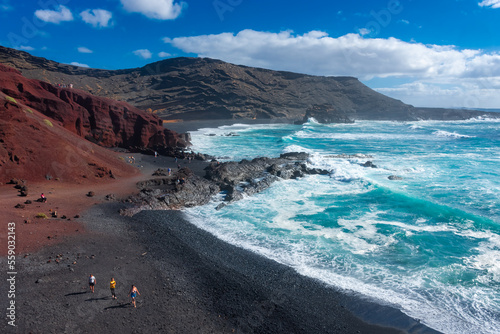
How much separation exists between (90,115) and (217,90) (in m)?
79.2

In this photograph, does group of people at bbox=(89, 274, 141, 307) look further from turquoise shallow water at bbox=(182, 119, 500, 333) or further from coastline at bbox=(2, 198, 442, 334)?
turquoise shallow water at bbox=(182, 119, 500, 333)

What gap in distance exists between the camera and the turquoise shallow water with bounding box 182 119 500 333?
10.9 metres

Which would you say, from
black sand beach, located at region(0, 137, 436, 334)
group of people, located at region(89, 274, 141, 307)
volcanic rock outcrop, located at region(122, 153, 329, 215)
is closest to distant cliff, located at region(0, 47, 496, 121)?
volcanic rock outcrop, located at region(122, 153, 329, 215)

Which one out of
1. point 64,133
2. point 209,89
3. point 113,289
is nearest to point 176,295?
point 113,289

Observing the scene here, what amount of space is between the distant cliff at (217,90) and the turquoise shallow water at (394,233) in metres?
80.7

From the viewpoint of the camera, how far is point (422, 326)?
947cm

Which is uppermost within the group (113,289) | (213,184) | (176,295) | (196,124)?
(196,124)

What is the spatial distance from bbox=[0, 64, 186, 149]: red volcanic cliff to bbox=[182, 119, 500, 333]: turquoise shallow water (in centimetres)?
1910

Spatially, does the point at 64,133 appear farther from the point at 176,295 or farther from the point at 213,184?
the point at 176,295

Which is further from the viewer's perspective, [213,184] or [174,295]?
[213,184]

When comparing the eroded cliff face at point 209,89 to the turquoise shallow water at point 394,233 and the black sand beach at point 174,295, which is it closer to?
the turquoise shallow water at point 394,233

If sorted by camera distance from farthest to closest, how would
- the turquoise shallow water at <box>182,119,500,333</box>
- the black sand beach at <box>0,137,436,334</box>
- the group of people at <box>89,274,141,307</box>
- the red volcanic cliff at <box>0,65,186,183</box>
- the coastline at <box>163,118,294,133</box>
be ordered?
the coastline at <box>163,118,294,133</box> < the red volcanic cliff at <box>0,65,186,183</box> < the turquoise shallow water at <box>182,119,500,333</box> < the group of people at <box>89,274,141,307</box> < the black sand beach at <box>0,137,436,334</box>

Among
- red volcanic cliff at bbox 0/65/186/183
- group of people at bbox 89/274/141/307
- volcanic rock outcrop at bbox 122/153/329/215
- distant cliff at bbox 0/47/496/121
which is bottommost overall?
group of people at bbox 89/274/141/307

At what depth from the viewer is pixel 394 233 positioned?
16.0 meters
